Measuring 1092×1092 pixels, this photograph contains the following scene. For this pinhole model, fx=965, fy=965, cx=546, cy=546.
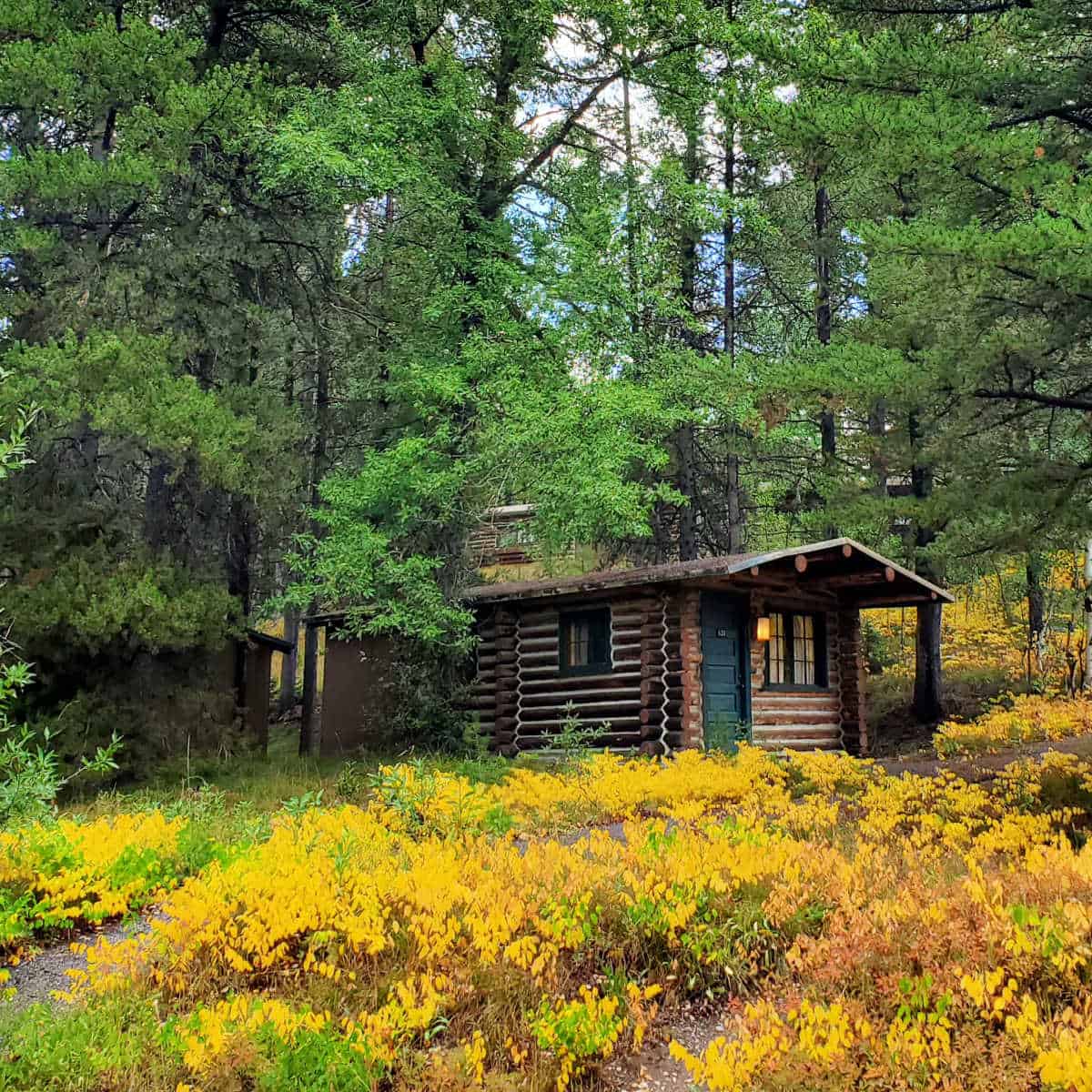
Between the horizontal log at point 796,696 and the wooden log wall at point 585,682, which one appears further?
the horizontal log at point 796,696

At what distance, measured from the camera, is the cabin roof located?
50.6 ft

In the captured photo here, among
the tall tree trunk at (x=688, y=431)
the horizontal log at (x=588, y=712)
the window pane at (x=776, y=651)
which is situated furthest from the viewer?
the tall tree trunk at (x=688, y=431)

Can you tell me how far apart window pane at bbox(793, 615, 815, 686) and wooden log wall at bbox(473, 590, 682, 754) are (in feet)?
11.4

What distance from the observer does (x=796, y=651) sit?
61.1 ft

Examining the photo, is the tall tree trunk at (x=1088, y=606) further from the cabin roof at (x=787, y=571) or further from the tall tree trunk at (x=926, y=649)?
the tall tree trunk at (x=926, y=649)

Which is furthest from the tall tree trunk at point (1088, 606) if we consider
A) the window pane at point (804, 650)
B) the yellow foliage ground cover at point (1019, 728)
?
the window pane at point (804, 650)

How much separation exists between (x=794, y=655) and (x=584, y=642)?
4.17m

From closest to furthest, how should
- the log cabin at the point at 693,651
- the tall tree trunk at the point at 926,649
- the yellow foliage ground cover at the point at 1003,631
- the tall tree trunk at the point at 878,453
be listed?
the tall tree trunk at the point at 878,453, the log cabin at the point at 693,651, the tall tree trunk at the point at 926,649, the yellow foliage ground cover at the point at 1003,631

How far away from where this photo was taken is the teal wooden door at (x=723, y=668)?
647 inches

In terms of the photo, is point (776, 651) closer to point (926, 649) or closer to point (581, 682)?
point (926, 649)

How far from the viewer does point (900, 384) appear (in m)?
10.5

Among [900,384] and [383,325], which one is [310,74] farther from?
[900,384]

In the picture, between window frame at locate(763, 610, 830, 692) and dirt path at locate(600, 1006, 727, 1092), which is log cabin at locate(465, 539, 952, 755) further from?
dirt path at locate(600, 1006, 727, 1092)

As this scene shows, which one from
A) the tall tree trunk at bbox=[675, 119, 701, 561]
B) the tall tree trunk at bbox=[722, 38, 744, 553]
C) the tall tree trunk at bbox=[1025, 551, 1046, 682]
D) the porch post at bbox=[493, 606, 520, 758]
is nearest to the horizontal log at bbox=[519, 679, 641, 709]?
the porch post at bbox=[493, 606, 520, 758]
